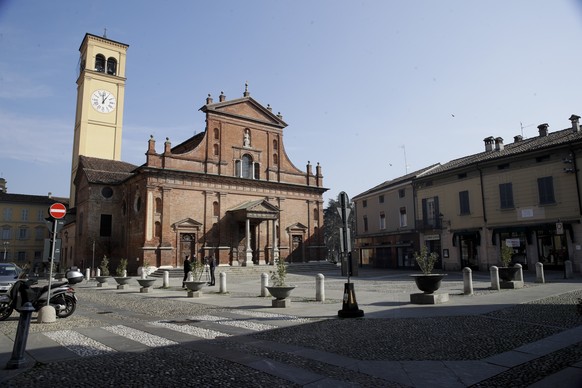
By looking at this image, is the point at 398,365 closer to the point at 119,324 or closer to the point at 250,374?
the point at 250,374

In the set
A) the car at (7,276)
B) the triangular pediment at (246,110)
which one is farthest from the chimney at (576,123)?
the car at (7,276)

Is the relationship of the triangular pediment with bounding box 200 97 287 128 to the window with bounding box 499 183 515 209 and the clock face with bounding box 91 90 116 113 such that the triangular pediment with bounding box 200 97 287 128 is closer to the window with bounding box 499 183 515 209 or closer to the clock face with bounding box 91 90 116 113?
the clock face with bounding box 91 90 116 113

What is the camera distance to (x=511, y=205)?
25.9 m

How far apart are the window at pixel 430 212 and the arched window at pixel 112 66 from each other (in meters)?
40.5

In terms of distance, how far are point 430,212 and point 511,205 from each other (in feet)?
23.0

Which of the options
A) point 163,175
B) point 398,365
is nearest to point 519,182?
point 398,365

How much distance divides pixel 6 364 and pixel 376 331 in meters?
6.25

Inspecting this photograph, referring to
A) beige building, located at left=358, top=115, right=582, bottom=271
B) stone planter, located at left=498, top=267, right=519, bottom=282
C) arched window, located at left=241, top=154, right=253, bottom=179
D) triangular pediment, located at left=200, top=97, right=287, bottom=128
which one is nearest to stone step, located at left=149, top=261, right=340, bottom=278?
arched window, located at left=241, top=154, right=253, bottom=179

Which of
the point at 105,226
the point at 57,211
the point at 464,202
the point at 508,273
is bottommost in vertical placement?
the point at 508,273

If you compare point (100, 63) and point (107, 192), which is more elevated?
point (100, 63)

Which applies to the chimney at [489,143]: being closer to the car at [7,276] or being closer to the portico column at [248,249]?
the portico column at [248,249]

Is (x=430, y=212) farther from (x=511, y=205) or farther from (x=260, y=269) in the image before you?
(x=260, y=269)

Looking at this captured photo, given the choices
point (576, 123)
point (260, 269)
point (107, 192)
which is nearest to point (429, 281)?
point (576, 123)

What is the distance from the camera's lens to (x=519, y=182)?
25531 mm
